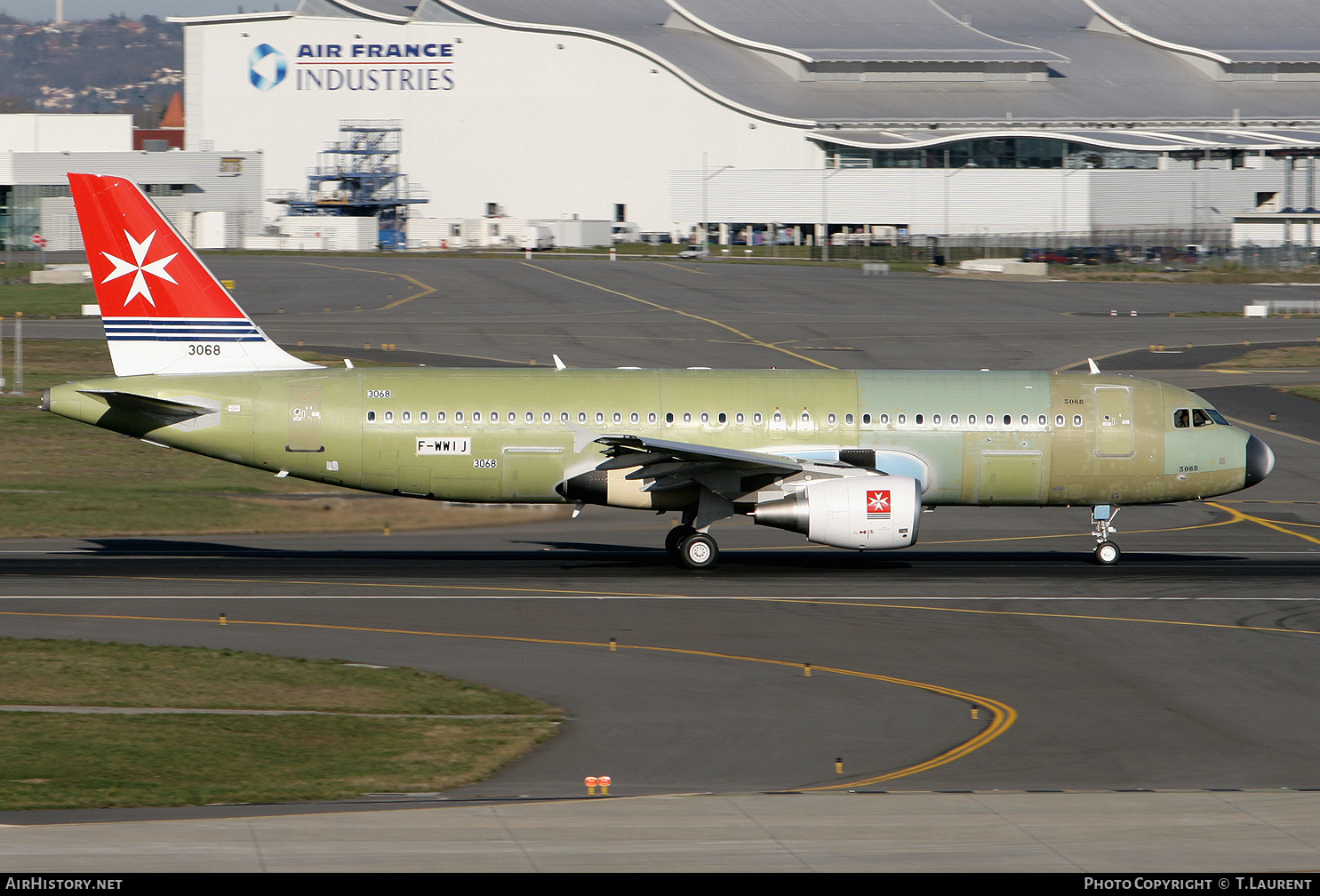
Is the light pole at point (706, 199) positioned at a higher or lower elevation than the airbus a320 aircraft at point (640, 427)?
higher

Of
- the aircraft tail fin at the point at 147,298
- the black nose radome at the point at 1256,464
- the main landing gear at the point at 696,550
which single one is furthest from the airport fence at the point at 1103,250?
the aircraft tail fin at the point at 147,298

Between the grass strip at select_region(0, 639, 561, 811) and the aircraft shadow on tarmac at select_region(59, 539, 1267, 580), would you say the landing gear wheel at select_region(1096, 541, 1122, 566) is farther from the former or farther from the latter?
the grass strip at select_region(0, 639, 561, 811)

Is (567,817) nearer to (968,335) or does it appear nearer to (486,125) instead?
(968,335)

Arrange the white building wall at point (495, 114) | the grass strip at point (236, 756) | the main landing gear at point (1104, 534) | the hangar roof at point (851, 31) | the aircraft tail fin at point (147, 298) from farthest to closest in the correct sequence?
the hangar roof at point (851, 31)
the white building wall at point (495, 114)
the main landing gear at point (1104, 534)
the aircraft tail fin at point (147, 298)
the grass strip at point (236, 756)

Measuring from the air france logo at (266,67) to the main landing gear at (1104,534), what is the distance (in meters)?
146

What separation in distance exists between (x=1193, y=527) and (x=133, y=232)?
29.0 m

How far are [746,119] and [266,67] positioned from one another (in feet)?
179

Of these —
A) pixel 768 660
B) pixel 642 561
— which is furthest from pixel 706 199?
pixel 768 660

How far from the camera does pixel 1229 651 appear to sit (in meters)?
26.4

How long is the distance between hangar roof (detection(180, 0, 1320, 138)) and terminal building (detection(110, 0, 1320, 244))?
1.31 ft

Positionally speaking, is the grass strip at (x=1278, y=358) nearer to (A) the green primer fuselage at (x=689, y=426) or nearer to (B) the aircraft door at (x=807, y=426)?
(A) the green primer fuselage at (x=689, y=426)

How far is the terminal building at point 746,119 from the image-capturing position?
149125 mm

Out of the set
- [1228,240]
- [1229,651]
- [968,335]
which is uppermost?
[1228,240]
